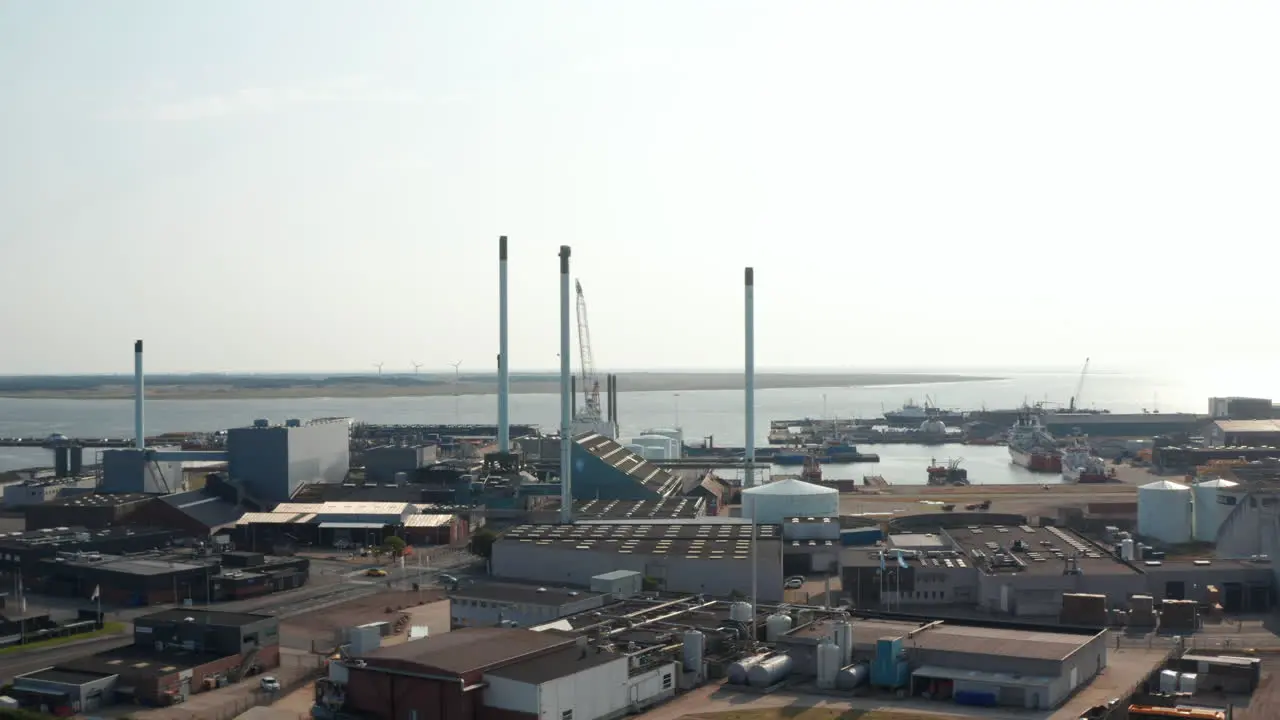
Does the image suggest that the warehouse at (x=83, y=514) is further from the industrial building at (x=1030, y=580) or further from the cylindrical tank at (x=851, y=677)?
the cylindrical tank at (x=851, y=677)

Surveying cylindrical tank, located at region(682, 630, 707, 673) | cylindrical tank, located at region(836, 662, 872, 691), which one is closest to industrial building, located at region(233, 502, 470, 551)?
cylindrical tank, located at region(682, 630, 707, 673)

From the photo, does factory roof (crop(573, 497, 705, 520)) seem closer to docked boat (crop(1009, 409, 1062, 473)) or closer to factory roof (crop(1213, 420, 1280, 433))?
docked boat (crop(1009, 409, 1062, 473))

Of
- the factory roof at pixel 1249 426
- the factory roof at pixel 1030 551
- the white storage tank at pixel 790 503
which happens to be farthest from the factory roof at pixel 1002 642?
the factory roof at pixel 1249 426

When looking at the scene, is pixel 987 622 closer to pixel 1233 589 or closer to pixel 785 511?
pixel 1233 589

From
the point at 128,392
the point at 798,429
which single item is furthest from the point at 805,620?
the point at 128,392

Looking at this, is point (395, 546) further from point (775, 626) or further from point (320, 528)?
point (775, 626)

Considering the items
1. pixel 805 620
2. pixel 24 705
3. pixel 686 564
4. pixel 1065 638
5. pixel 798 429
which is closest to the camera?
pixel 24 705
